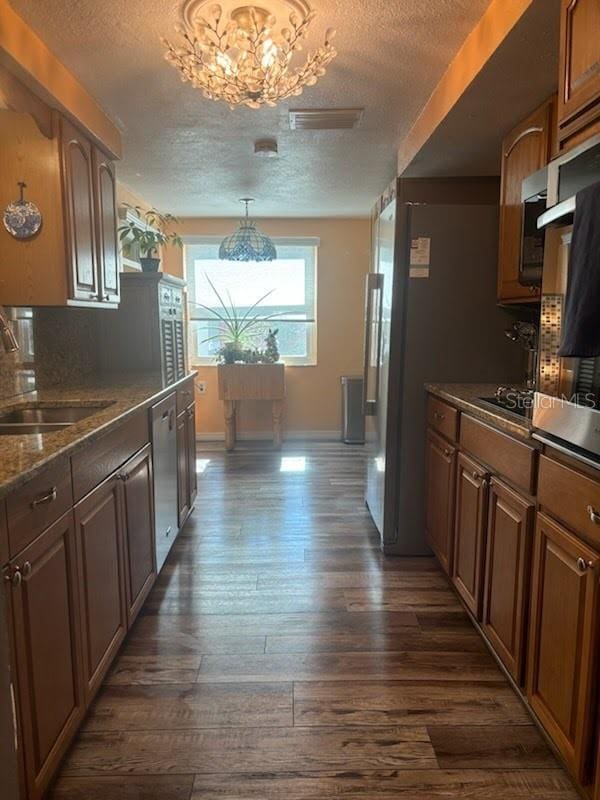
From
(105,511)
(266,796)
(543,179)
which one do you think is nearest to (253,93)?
(543,179)

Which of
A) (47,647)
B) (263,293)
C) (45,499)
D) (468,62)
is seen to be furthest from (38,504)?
(263,293)

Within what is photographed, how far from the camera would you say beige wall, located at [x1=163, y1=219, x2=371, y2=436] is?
216 inches

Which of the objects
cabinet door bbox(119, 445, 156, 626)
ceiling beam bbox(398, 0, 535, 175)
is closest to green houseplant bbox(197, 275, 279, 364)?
ceiling beam bbox(398, 0, 535, 175)

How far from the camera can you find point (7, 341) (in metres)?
1.86

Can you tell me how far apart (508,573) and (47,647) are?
1355 mm

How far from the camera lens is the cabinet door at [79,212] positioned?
7.20ft

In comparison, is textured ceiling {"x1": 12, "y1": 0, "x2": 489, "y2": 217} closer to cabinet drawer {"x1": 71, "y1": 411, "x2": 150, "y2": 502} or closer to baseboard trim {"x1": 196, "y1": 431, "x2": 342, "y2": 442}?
cabinet drawer {"x1": 71, "y1": 411, "x2": 150, "y2": 502}

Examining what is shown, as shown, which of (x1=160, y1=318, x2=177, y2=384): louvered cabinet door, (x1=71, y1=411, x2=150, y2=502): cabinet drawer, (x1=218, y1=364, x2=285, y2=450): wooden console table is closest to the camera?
(x1=71, y1=411, x2=150, y2=502): cabinet drawer

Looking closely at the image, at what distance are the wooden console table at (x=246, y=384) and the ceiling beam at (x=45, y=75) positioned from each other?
2.78m

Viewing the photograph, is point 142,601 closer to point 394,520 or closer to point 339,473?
point 394,520

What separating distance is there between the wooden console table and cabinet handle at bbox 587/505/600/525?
4101 mm

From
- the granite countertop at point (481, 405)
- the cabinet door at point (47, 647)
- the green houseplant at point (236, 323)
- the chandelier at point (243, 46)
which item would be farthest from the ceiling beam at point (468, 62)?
the green houseplant at point (236, 323)

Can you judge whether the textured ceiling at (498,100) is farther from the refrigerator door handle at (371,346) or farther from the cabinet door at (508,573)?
the cabinet door at (508,573)

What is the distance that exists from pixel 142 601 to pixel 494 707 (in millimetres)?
1372
